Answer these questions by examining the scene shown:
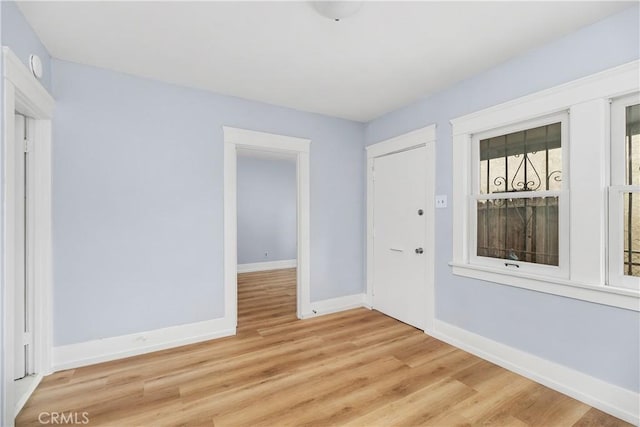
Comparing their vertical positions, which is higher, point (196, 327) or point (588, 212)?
point (588, 212)

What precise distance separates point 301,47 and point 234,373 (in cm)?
272

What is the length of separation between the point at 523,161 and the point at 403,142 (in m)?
1.33

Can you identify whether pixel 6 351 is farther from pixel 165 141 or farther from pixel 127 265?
pixel 165 141

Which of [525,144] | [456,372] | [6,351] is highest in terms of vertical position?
[525,144]

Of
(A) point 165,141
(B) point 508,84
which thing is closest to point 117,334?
(A) point 165,141

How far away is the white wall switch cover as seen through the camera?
10.1ft

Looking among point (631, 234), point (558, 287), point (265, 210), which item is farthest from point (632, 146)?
point (265, 210)

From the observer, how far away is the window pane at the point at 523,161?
2.34 meters

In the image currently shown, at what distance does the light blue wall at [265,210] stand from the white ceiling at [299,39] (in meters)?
3.84

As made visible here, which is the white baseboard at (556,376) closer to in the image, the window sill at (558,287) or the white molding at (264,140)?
the window sill at (558,287)

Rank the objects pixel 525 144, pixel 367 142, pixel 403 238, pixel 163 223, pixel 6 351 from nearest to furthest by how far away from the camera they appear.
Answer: pixel 6 351 → pixel 525 144 → pixel 163 223 → pixel 403 238 → pixel 367 142

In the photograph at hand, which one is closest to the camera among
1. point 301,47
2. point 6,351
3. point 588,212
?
point 6,351

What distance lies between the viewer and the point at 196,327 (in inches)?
120

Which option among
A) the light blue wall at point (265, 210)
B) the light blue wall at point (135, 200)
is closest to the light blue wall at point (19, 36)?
the light blue wall at point (135, 200)
